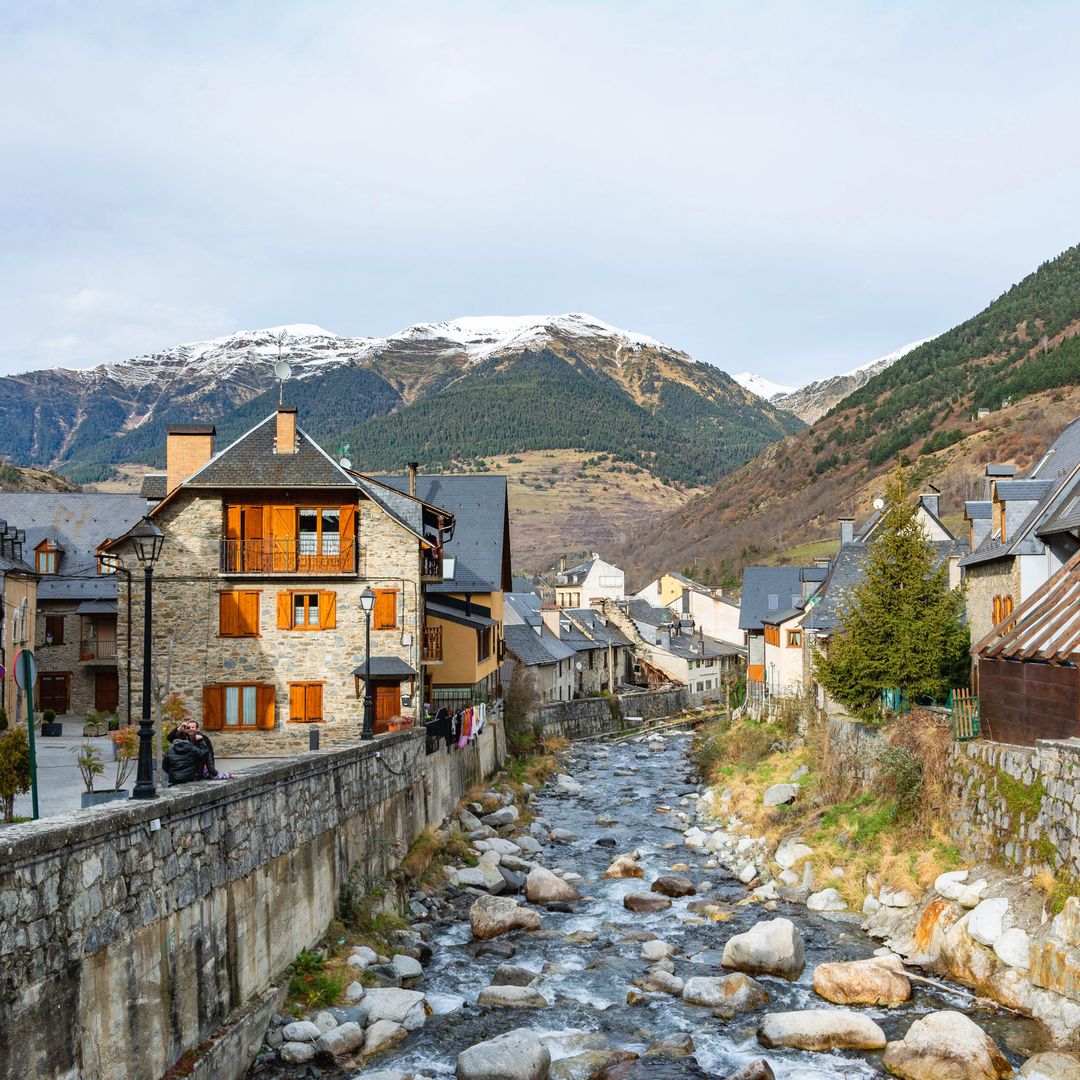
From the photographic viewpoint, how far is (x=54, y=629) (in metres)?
45.3

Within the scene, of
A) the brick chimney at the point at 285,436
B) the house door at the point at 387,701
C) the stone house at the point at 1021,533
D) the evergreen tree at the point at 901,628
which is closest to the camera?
the stone house at the point at 1021,533

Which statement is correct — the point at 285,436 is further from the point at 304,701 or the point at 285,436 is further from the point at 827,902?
the point at 827,902

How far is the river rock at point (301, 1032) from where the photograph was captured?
15992mm

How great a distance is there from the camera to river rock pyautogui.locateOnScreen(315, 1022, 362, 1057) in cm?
1586

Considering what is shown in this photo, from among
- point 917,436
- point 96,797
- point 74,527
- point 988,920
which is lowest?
point 988,920

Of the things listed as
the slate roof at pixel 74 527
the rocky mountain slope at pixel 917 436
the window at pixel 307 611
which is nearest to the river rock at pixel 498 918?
the window at pixel 307 611

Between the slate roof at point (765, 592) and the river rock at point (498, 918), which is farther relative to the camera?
the slate roof at point (765, 592)

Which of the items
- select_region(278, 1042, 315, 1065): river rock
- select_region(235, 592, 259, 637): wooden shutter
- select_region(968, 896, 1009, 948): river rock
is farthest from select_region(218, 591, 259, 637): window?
select_region(968, 896, 1009, 948): river rock

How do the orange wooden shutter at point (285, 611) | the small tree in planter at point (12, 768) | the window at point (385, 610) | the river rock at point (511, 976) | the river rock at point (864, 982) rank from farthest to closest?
the window at point (385, 610)
the orange wooden shutter at point (285, 611)
the river rock at point (511, 976)
the river rock at point (864, 982)
the small tree in planter at point (12, 768)

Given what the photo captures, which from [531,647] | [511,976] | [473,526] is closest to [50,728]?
[473,526]

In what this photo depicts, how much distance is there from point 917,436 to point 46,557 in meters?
116

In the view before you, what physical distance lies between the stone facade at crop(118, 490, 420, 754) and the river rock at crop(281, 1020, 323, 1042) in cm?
1636

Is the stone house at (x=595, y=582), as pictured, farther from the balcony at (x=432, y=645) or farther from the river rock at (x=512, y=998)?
the river rock at (x=512, y=998)

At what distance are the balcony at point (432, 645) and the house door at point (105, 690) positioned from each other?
17221 millimetres
